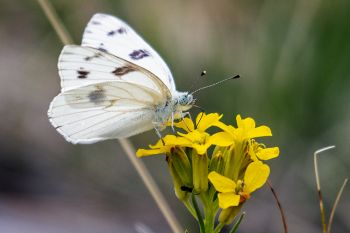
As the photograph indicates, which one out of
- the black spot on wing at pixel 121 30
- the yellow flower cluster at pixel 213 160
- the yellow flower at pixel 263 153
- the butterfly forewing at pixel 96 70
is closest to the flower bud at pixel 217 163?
the yellow flower cluster at pixel 213 160

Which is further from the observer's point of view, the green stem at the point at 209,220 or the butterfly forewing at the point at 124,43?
the butterfly forewing at the point at 124,43

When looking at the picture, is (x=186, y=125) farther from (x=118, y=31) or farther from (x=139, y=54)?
(x=118, y=31)

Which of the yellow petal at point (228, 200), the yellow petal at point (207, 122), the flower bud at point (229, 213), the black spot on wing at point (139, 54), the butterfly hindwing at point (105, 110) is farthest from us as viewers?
the black spot on wing at point (139, 54)

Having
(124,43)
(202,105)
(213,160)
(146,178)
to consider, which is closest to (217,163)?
(213,160)

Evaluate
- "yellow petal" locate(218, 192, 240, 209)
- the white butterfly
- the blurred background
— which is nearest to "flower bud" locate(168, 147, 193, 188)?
"yellow petal" locate(218, 192, 240, 209)

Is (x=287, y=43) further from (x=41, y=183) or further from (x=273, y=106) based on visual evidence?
(x=41, y=183)

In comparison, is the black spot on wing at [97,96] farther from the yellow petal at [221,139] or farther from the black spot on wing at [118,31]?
the yellow petal at [221,139]

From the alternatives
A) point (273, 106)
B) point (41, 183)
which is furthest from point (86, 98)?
point (41, 183)
